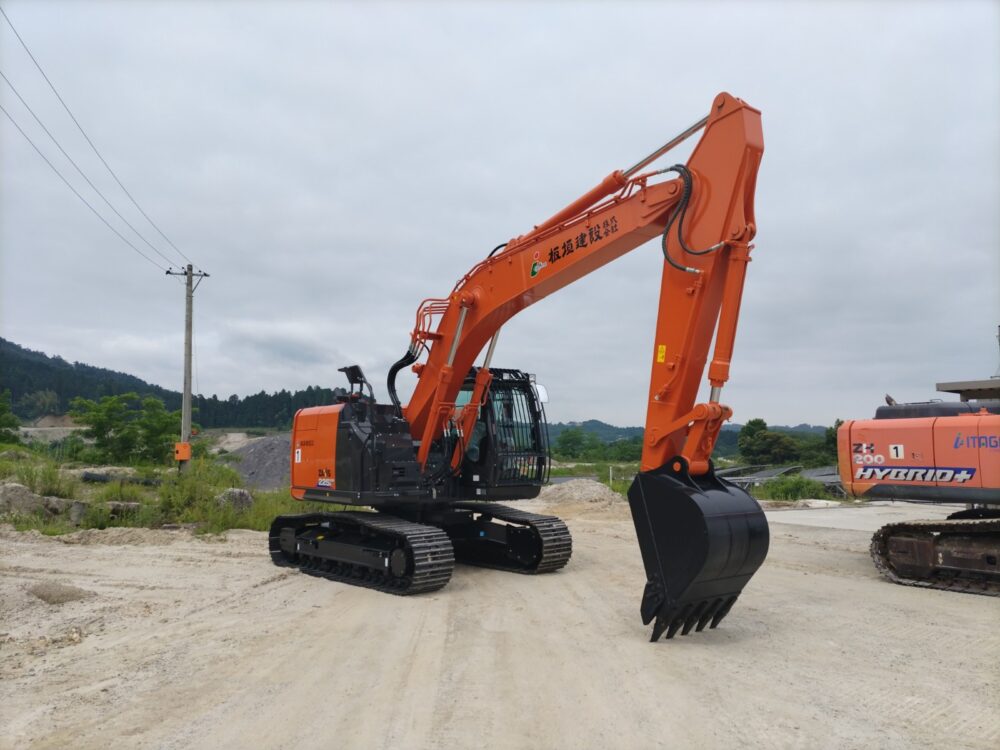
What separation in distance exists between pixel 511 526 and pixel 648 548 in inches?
166

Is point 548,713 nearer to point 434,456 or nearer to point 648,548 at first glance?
point 648,548

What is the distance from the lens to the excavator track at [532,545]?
934 cm

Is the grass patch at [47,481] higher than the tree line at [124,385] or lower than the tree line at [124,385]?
lower

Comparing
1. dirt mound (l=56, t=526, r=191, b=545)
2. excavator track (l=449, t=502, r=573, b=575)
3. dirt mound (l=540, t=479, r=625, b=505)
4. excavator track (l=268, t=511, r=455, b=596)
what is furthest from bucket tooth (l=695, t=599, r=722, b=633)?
dirt mound (l=540, t=479, r=625, b=505)

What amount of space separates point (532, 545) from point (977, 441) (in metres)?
5.48

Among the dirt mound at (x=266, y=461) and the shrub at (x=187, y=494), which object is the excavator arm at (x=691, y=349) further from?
the dirt mound at (x=266, y=461)

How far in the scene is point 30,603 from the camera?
7.36 metres

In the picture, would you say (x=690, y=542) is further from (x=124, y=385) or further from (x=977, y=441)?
(x=124, y=385)

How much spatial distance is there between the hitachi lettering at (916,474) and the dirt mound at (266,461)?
58.9 feet

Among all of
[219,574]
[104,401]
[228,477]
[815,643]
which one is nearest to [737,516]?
[815,643]

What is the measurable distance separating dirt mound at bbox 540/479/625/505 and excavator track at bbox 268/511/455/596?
10.2 meters

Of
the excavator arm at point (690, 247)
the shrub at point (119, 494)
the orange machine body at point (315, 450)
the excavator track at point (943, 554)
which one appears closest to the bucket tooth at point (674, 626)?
the excavator arm at point (690, 247)

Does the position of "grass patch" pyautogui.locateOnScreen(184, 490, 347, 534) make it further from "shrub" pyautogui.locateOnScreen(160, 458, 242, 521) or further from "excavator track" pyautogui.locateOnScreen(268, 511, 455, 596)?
"excavator track" pyautogui.locateOnScreen(268, 511, 455, 596)

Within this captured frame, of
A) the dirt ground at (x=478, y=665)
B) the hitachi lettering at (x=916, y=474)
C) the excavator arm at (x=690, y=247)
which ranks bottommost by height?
the dirt ground at (x=478, y=665)
